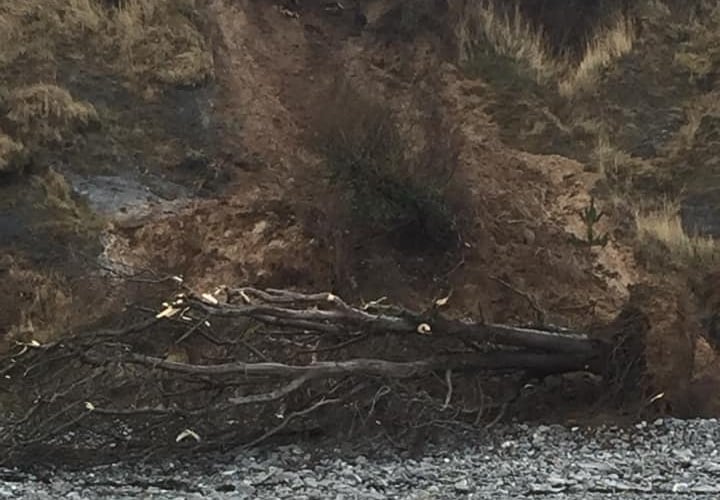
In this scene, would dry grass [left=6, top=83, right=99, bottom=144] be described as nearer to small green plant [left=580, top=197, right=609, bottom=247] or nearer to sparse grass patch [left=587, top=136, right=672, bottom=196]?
small green plant [left=580, top=197, right=609, bottom=247]

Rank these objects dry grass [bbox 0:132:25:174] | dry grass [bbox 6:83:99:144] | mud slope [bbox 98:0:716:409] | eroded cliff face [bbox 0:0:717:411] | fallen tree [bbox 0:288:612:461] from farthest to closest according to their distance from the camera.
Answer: dry grass [bbox 6:83:99:144], dry grass [bbox 0:132:25:174], mud slope [bbox 98:0:716:409], eroded cliff face [bbox 0:0:717:411], fallen tree [bbox 0:288:612:461]

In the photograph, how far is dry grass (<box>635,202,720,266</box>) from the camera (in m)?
13.4

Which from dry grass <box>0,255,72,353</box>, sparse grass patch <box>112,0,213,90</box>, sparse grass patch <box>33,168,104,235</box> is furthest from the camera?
sparse grass patch <box>112,0,213,90</box>

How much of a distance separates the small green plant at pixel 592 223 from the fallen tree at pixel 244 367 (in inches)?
157

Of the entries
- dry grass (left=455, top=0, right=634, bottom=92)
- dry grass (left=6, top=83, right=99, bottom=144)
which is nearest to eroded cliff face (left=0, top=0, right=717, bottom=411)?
dry grass (left=6, top=83, right=99, bottom=144)

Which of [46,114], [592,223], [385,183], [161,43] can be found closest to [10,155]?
[46,114]

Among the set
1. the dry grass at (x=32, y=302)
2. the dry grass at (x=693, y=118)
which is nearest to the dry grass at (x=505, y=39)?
the dry grass at (x=693, y=118)

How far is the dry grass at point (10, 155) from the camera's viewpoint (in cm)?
1388

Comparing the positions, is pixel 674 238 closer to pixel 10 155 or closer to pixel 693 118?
pixel 693 118

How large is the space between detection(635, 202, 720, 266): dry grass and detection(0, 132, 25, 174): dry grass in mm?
7194

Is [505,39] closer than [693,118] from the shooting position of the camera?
No

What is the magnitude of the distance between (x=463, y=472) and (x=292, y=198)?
278 inches

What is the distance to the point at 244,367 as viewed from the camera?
8859mm

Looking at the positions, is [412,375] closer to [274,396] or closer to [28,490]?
[274,396]
